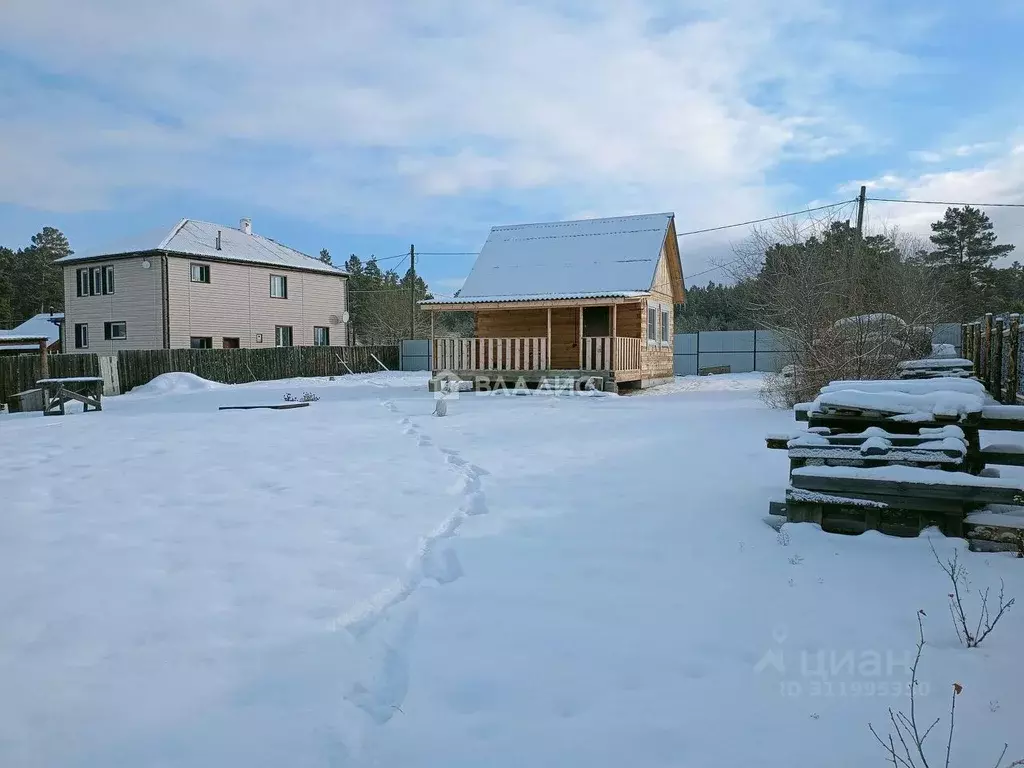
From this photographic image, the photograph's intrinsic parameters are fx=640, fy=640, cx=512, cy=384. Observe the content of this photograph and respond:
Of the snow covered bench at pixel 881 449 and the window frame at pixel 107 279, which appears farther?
the window frame at pixel 107 279

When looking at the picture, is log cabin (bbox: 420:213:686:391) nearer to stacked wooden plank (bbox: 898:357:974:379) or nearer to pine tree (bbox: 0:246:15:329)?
stacked wooden plank (bbox: 898:357:974:379)

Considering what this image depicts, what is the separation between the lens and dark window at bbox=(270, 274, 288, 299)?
3193 centimetres

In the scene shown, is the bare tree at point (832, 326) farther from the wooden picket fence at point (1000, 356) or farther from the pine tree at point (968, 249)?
the pine tree at point (968, 249)

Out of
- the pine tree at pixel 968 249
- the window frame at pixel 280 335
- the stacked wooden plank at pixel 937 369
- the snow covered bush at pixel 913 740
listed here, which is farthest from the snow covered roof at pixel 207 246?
the pine tree at pixel 968 249

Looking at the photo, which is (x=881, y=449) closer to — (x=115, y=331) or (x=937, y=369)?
(x=937, y=369)

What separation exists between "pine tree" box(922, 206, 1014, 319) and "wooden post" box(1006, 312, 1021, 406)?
105 ft

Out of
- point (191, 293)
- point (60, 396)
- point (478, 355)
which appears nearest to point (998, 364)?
point (478, 355)

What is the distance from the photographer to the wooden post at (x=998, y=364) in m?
9.65

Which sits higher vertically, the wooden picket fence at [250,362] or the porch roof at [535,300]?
the porch roof at [535,300]

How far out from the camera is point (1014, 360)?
8641 mm

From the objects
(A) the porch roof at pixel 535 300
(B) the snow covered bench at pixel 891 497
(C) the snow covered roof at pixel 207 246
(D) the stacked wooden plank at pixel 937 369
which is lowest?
(B) the snow covered bench at pixel 891 497

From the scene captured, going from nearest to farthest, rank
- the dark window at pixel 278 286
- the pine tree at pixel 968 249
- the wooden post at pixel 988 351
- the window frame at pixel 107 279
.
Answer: the wooden post at pixel 988 351 → the window frame at pixel 107 279 → the dark window at pixel 278 286 → the pine tree at pixel 968 249

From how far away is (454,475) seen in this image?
268 inches

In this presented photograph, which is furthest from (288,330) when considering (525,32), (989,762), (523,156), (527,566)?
(989,762)
